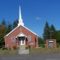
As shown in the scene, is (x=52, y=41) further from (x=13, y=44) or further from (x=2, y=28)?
(x=2, y=28)

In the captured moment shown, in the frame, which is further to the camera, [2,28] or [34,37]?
[2,28]

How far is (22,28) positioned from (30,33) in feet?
7.66

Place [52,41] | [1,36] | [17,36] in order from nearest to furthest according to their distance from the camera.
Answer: [52,41] < [17,36] < [1,36]

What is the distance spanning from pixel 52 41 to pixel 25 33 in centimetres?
812

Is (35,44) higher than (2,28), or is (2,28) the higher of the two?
(2,28)

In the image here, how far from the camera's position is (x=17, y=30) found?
6906 centimetres

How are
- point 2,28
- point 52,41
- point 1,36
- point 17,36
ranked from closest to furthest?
point 52,41
point 17,36
point 1,36
point 2,28

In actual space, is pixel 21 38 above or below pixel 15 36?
below

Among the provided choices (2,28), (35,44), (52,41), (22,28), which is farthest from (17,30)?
(2,28)

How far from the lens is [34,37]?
69000mm

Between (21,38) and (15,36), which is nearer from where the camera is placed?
(21,38)

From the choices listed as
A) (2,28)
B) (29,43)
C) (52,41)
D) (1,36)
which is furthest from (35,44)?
(2,28)

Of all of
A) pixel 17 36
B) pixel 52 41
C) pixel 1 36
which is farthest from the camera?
pixel 1 36

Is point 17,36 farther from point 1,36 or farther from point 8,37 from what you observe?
point 1,36
